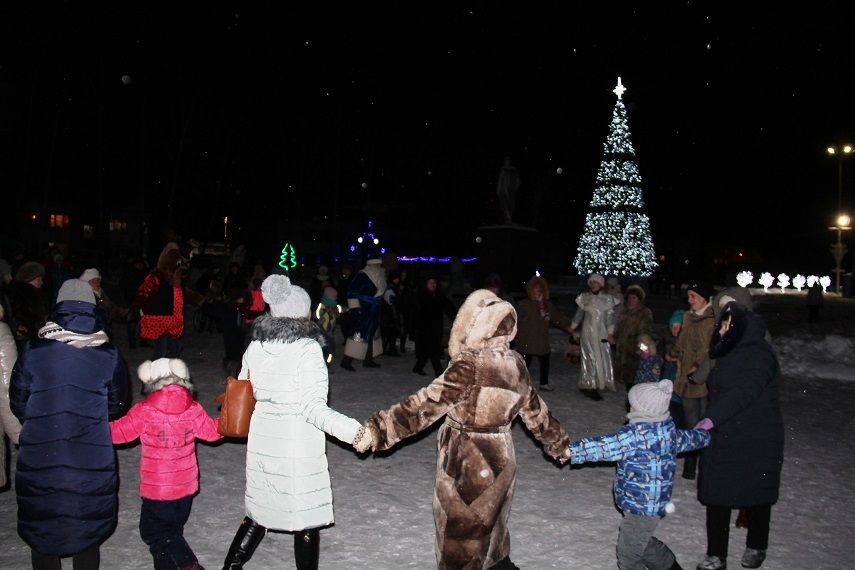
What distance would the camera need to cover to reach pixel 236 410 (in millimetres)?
3641

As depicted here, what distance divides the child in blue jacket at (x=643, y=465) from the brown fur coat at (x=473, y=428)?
44 cm

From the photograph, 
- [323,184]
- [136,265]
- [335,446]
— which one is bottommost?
[335,446]

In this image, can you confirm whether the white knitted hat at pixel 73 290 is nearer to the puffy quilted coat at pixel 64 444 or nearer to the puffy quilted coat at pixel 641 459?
the puffy quilted coat at pixel 64 444

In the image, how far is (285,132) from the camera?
133 ft

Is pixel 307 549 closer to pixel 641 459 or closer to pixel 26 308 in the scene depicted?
pixel 641 459

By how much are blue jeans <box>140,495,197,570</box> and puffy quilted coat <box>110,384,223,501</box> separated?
0.21 ft

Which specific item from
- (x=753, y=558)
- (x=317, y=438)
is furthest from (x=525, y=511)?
(x=317, y=438)

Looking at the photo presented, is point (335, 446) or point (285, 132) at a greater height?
point (285, 132)

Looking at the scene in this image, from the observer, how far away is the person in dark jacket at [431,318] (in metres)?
10.9

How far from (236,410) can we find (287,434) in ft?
0.93

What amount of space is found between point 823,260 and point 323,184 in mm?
43427

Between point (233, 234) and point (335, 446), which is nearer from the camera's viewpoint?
point (335, 446)

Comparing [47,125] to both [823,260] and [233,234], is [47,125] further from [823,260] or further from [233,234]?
[823,260]

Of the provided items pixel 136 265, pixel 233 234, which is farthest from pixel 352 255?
pixel 136 265
